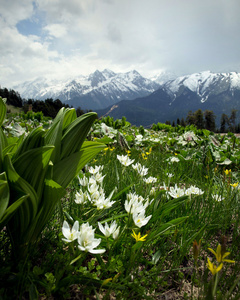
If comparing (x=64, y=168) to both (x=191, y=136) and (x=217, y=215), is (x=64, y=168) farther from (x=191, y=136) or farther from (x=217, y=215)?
(x=191, y=136)

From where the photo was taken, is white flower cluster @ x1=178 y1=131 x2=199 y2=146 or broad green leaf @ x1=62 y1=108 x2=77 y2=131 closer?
broad green leaf @ x1=62 y1=108 x2=77 y2=131

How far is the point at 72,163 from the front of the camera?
1.10 metres

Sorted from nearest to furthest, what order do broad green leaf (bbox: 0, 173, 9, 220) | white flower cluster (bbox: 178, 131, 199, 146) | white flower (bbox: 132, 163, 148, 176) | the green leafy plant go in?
broad green leaf (bbox: 0, 173, 9, 220) → the green leafy plant → white flower (bbox: 132, 163, 148, 176) → white flower cluster (bbox: 178, 131, 199, 146)

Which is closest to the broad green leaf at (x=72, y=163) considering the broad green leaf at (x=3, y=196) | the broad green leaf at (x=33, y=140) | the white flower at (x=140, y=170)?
the broad green leaf at (x=33, y=140)

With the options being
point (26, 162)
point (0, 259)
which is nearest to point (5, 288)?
point (0, 259)

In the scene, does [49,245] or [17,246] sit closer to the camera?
[17,246]

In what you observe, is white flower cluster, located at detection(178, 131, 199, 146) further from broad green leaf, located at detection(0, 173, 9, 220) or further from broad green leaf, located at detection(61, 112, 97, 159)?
broad green leaf, located at detection(0, 173, 9, 220)

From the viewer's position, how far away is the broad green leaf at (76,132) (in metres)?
1.06

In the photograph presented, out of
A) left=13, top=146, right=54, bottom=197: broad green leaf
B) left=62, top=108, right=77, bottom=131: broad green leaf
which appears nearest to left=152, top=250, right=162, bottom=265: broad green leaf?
left=13, top=146, right=54, bottom=197: broad green leaf

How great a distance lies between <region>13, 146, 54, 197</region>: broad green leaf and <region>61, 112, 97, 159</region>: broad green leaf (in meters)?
0.14

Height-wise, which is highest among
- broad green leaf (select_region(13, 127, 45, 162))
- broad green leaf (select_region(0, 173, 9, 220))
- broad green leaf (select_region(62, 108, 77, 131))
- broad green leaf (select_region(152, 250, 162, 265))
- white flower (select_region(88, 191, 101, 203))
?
broad green leaf (select_region(62, 108, 77, 131))

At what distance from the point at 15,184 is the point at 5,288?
0.52 m

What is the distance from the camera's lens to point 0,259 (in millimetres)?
1090

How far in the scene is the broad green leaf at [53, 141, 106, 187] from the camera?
108 cm
